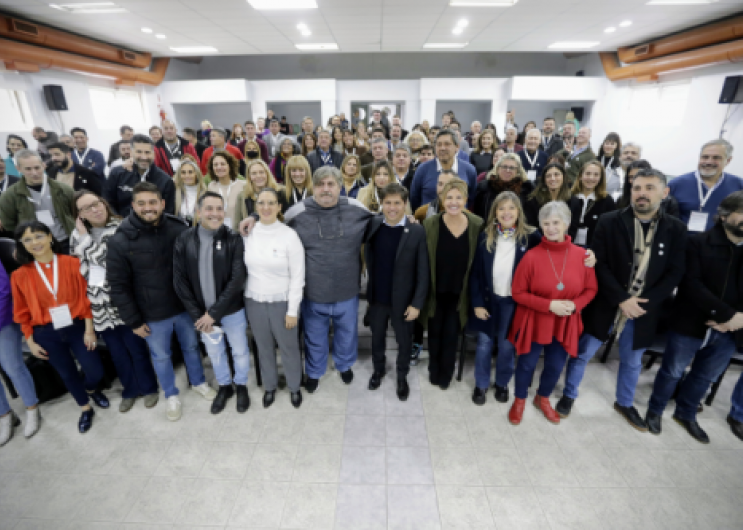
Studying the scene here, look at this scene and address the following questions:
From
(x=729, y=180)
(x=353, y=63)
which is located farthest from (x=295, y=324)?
(x=353, y=63)

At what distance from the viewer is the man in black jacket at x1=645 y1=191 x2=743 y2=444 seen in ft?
7.08

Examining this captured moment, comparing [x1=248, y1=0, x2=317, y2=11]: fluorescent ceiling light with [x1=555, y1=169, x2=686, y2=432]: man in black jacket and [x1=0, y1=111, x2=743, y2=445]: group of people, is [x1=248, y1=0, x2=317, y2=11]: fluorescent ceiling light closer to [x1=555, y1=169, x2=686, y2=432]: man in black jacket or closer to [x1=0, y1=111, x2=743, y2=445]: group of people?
[x1=0, y1=111, x2=743, y2=445]: group of people

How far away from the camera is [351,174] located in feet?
12.6

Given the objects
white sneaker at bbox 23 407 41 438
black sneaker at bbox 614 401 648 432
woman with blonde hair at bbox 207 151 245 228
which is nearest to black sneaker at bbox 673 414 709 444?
black sneaker at bbox 614 401 648 432

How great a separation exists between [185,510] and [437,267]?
84.9 inches

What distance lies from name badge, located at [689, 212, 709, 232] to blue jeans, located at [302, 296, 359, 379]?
9.30 feet

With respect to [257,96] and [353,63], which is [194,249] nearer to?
[257,96]

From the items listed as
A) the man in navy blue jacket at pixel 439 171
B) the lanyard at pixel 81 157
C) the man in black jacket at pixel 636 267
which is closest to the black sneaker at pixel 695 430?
the man in black jacket at pixel 636 267

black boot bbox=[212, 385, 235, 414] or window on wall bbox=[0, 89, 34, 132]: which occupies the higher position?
window on wall bbox=[0, 89, 34, 132]

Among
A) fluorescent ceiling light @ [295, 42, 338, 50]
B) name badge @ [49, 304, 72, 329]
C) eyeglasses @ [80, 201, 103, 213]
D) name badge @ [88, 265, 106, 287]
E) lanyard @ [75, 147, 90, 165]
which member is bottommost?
name badge @ [49, 304, 72, 329]

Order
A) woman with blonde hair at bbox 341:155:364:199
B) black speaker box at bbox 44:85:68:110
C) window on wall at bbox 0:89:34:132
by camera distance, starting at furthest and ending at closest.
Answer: black speaker box at bbox 44:85:68:110, window on wall at bbox 0:89:34:132, woman with blonde hair at bbox 341:155:364:199

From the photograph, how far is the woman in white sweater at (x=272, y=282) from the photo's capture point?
2.39 metres

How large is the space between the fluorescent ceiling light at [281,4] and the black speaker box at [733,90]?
26.5ft

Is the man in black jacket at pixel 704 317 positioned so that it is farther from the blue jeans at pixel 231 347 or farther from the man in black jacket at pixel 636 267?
the blue jeans at pixel 231 347
